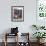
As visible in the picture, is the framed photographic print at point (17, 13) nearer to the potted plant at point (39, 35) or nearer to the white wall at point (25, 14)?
the white wall at point (25, 14)

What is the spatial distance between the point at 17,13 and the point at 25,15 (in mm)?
378

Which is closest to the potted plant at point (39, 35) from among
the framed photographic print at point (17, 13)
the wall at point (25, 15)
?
the wall at point (25, 15)

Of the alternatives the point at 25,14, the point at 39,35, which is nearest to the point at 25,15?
the point at 25,14

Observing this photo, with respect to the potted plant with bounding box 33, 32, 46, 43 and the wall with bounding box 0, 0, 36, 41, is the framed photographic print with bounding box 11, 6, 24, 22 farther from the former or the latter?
the potted plant with bounding box 33, 32, 46, 43

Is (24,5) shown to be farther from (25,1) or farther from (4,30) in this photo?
(4,30)

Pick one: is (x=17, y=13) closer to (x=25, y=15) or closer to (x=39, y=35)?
(x=25, y=15)

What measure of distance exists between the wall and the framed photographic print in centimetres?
14

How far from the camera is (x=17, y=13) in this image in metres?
7.39

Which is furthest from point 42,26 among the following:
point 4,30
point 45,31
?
point 4,30

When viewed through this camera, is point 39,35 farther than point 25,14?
No

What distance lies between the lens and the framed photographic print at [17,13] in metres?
7.34

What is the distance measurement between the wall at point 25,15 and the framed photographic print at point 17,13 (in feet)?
0.45

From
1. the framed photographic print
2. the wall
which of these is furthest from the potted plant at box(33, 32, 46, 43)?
the framed photographic print

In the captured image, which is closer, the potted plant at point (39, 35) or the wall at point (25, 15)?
the potted plant at point (39, 35)
